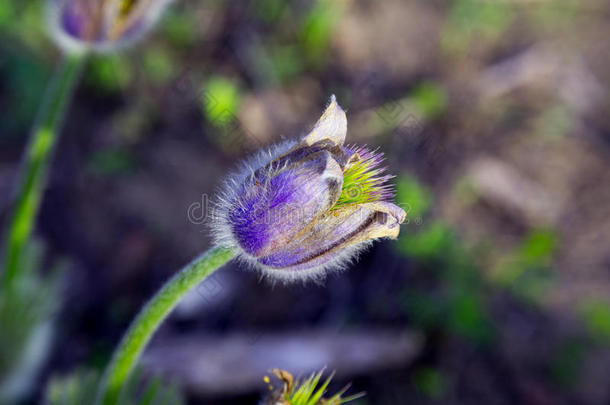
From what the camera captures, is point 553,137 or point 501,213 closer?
point 501,213

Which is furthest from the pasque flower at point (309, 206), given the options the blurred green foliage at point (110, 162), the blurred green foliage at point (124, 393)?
the blurred green foliage at point (110, 162)

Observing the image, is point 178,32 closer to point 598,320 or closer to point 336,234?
point 336,234

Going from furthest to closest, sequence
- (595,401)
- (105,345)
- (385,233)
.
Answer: (595,401) < (105,345) < (385,233)

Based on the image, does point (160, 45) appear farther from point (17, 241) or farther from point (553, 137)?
point (553, 137)

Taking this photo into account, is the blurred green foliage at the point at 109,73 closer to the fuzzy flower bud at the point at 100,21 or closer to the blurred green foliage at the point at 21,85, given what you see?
the blurred green foliage at the point at 21,85

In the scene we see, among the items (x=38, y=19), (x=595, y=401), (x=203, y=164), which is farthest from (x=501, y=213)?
(x=38, y=19)

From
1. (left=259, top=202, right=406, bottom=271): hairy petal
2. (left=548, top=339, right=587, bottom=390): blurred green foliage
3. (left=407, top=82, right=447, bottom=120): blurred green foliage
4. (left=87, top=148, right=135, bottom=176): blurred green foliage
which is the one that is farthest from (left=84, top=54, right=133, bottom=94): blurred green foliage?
(left=548, top=339, right=587, bottom=390): blurred green foliage

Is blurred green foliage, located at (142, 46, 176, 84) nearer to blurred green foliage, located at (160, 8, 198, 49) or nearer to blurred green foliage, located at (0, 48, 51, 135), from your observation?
blurred green foliage, located at (160, 8, 198, 49)
